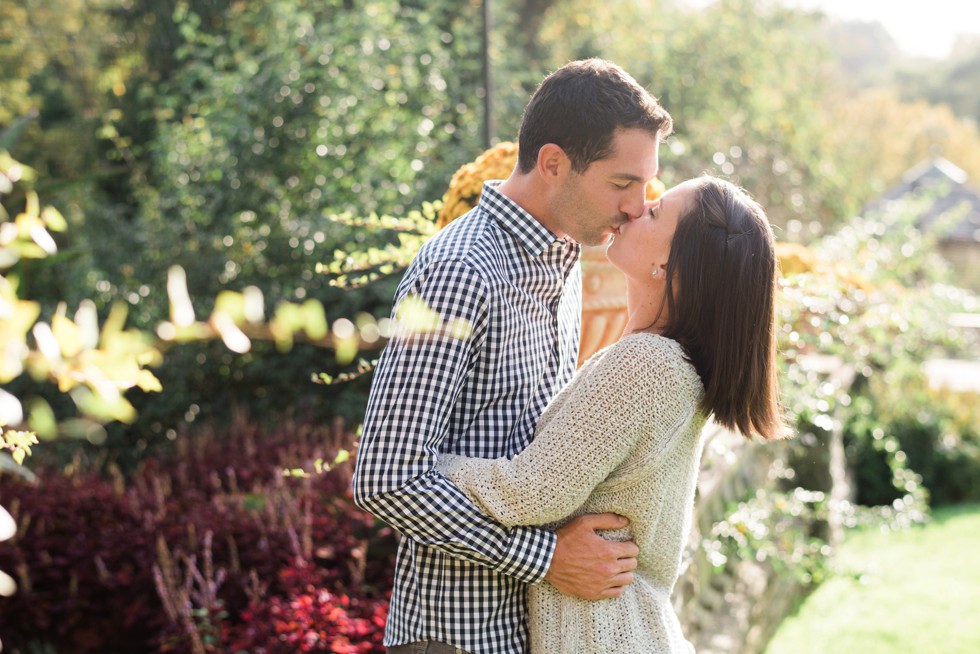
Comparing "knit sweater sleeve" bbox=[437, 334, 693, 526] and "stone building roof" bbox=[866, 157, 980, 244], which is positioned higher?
"knit sweater sleeve" bbox=[437, 334, 693, 526]

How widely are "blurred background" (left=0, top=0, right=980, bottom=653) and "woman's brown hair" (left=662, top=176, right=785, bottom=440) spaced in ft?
2.14

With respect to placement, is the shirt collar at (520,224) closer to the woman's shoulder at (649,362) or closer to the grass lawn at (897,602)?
the woman's shoulder at (649,362)

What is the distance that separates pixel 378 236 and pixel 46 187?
7.15 feet

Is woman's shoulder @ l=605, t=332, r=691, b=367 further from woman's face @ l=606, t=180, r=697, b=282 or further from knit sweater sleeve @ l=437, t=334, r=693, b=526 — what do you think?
woman's face @ l=606, t=180, r=697, b=282

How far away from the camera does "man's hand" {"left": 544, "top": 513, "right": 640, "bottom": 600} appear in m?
1.82

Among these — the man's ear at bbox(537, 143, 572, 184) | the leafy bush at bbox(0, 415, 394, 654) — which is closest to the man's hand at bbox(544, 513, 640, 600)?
the man's ear at bbox(537, 143, 572, 184)

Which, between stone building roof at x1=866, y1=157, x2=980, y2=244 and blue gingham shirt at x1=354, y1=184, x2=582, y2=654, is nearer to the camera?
blue gingham shirt at x1=354, y1=184, x2=582, y2=654

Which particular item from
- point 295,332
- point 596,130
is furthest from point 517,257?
point 295,332

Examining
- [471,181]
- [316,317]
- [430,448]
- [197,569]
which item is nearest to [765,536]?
[471,181]

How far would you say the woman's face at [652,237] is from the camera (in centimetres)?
193

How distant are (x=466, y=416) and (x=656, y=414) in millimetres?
377

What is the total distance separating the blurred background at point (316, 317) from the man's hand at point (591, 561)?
0.61 m

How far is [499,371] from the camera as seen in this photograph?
1.89 m

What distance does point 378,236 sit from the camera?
5.48 metres
